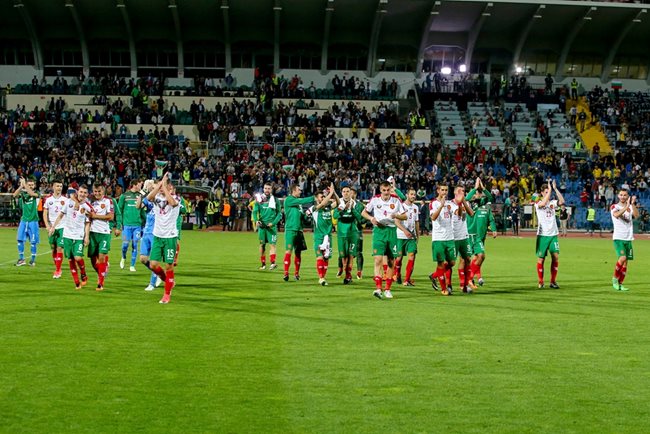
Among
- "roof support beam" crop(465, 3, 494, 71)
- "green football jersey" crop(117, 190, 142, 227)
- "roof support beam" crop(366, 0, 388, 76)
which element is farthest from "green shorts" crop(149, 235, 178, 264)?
"roof support beam" crop(465, 3, 494, 71)

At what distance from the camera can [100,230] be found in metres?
17.7

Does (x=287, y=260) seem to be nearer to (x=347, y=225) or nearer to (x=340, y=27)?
(x=347, y=225)

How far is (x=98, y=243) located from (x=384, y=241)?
581 cm

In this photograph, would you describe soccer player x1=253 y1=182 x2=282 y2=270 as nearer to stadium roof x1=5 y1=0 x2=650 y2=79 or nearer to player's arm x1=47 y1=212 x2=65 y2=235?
player's arm x1=47 y1=212 x2=65 y2=235

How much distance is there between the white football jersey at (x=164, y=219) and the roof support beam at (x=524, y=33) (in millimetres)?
50972

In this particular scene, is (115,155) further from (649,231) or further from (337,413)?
(337,413)

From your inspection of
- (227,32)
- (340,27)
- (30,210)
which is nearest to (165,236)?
(30,210)

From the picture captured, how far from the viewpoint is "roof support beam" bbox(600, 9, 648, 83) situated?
62.1 m

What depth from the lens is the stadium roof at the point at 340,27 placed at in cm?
6112

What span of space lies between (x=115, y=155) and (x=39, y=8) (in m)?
16.7

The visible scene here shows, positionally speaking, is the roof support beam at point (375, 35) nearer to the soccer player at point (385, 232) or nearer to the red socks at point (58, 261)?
the red socks at point (58, 261)

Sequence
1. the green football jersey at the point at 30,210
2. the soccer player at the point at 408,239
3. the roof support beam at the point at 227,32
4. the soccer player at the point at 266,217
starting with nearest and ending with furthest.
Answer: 1. the soccer player at the point at 408,239
2. the soccer player at the point at 266,217
3. the green football jersey at the point at 30,210
4. the roof support beam at the point at 227,32

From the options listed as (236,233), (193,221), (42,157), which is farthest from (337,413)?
(42,157)

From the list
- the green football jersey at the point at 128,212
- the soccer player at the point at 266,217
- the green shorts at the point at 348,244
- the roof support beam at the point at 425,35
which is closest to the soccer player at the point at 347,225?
the green shorts at the point at 348,244
